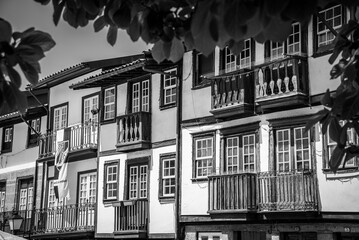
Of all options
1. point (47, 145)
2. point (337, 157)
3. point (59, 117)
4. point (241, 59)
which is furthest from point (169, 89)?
point (337, 157)

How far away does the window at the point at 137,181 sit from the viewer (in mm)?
24203

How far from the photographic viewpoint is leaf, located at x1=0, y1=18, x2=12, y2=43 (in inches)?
116

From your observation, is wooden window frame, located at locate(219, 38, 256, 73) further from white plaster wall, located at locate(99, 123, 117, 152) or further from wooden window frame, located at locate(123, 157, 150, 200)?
white plaster wall, located at locate(99, 123, 117, 152)

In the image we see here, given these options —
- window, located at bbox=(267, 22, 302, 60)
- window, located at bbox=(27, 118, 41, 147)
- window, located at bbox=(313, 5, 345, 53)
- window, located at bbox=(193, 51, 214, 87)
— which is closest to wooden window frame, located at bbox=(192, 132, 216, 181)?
window, located at bbox=(193, 51, 214, 87)

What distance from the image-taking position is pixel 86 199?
27.6 metres

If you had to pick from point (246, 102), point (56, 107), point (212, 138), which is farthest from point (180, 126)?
point (56, 107)

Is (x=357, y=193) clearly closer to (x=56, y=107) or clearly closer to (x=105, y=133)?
(x=105, y=133)

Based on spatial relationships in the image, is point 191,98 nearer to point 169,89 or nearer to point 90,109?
point 169,89

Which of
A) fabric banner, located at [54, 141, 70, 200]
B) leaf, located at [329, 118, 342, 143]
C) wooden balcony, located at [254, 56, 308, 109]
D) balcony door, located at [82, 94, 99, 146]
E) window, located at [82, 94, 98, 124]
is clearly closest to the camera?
leaf, located at [329, 118, 342, 143]

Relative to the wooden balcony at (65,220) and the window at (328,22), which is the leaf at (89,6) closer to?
the window at (328,22)

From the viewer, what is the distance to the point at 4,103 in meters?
3.28

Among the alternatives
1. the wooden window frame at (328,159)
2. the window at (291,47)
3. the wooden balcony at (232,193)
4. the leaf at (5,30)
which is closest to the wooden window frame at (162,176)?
the wooden balcony at (232,193)

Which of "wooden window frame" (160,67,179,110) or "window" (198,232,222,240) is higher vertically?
"wooden window frame" (160,67,179,110)

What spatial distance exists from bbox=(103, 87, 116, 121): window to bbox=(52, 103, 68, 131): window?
376cm
